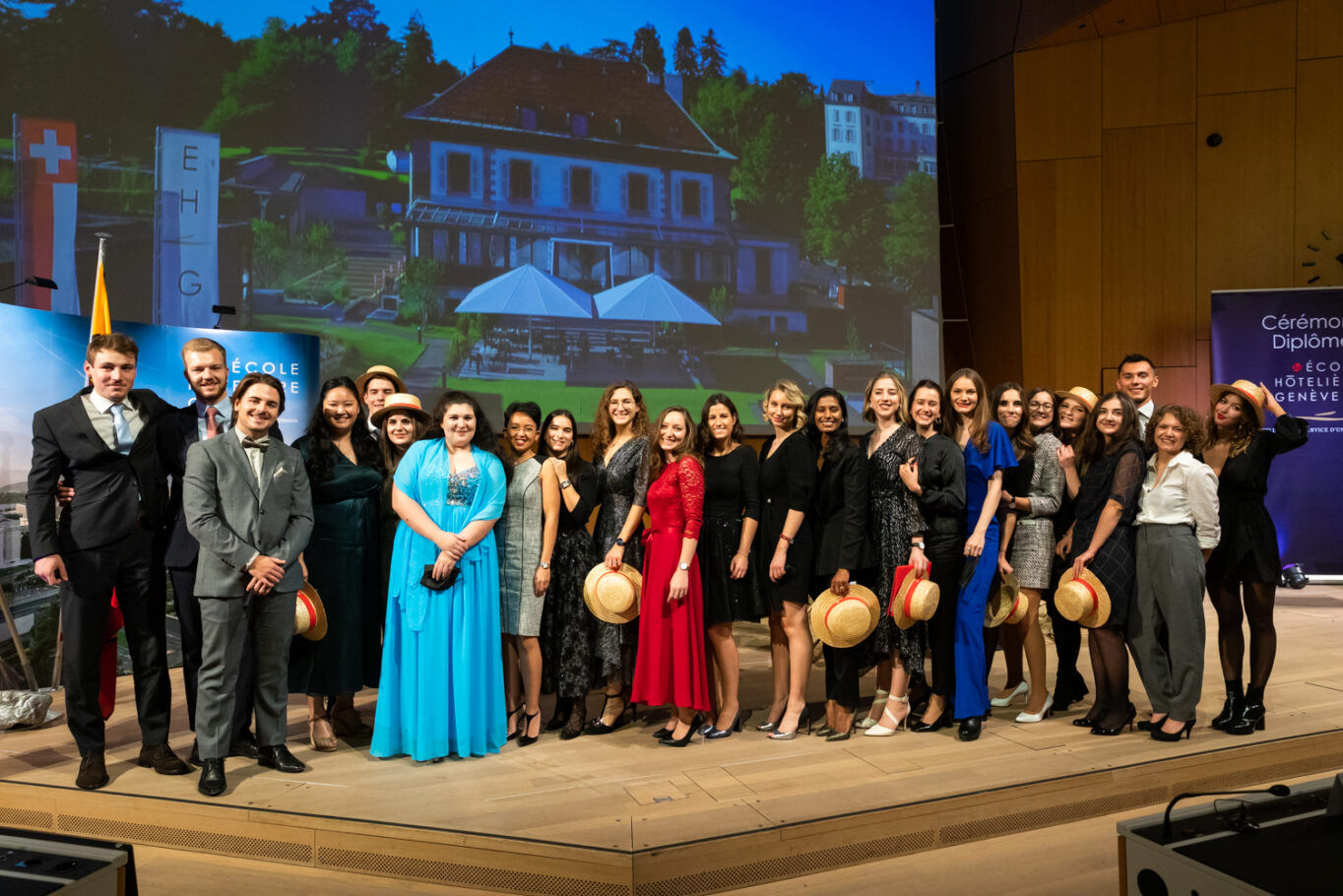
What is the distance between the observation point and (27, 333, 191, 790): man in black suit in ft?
10.5

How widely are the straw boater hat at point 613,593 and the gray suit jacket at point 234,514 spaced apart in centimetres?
106

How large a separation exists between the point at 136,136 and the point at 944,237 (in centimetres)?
677

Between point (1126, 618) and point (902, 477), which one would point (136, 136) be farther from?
point (1126, 618)

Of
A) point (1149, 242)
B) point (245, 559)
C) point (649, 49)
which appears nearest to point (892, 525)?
point (245, 559)

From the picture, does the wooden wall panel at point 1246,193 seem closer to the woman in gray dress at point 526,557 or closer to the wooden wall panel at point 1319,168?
the wooden wall panel at point 1319,168

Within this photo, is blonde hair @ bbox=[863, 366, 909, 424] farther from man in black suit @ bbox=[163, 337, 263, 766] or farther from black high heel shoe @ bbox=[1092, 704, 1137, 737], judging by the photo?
man in black suit @ bbox=[163, 337, 263, 766]

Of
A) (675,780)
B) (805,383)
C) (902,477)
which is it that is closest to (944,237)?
(805,383)

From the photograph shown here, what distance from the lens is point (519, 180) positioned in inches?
257

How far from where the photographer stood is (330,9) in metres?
6.17

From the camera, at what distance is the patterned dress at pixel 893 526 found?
12.1 ft

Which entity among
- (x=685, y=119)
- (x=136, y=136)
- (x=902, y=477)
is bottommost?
(x=902, y=477)

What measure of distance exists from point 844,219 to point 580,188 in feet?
6.88

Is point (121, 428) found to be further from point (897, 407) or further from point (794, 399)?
point (897, 407)

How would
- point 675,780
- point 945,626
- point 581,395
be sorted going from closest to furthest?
point 675,780 < point 945,626 < point 581,395
